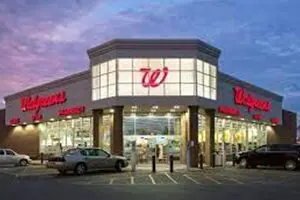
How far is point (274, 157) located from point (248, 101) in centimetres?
1627

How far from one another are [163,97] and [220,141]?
42.7 feet

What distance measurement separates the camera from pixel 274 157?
4028cm

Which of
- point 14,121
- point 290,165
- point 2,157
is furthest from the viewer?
point 14,121

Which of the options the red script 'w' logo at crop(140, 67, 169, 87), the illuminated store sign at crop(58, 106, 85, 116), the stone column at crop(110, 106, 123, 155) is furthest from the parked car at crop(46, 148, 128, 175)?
the illuminated store sign at crop(58, 106, 85, 116)

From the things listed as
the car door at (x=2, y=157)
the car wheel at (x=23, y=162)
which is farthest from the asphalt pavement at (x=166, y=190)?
the car wheel at (x=23, y=162)

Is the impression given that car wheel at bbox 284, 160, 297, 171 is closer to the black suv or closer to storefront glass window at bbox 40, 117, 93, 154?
the black suv

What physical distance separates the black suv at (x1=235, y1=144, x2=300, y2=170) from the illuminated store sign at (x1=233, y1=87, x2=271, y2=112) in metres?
11.9

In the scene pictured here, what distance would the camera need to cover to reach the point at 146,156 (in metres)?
48.5

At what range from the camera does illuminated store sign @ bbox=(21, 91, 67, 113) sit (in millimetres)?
53253

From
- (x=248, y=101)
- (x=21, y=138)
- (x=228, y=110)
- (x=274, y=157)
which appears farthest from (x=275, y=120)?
(x=21, y=138)

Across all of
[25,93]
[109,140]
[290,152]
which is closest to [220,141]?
[109,140]

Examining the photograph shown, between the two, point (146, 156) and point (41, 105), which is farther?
point (41, 105)

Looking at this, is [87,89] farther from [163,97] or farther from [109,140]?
[163,97]

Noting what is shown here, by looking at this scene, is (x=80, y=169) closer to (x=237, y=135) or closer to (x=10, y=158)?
(x=10, y=158)
